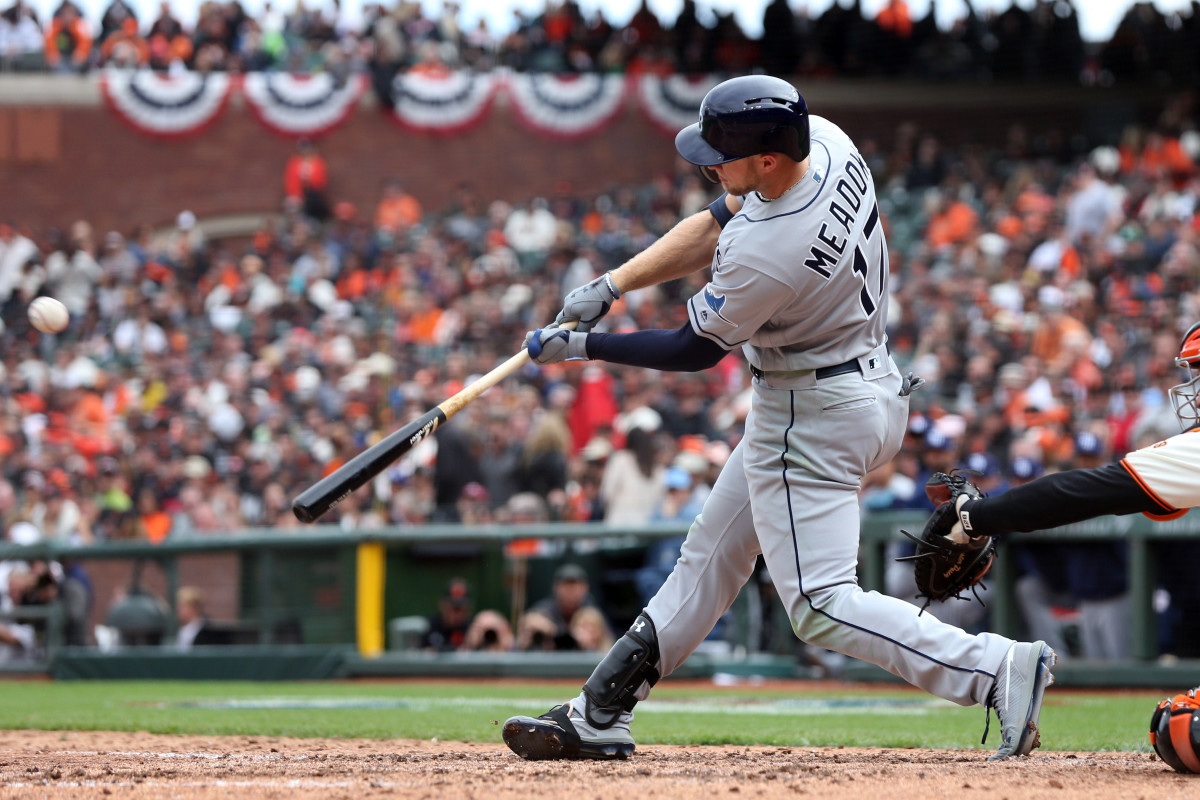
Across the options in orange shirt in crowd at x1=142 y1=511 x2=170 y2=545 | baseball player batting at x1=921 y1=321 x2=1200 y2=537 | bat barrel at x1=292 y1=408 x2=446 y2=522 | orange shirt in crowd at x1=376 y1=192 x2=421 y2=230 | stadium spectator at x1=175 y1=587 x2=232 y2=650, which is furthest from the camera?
orange shirt in crowd at x1=376 y1=192 x2=421 y2=230

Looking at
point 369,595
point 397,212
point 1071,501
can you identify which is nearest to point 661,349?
point 1071,501

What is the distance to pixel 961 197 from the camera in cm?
1416

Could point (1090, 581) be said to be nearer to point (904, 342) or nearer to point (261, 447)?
point (904, 342)

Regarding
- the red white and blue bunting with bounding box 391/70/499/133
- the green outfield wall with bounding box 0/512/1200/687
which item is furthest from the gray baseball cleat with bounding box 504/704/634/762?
the red white and blue bunting with bounding box 391/70/499/133

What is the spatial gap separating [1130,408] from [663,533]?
3.21 m

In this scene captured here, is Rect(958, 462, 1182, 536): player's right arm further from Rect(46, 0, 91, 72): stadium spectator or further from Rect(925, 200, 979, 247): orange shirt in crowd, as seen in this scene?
Rect(46, 0, 91, 72): stadium spectator

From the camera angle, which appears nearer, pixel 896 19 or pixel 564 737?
pixel 564 737

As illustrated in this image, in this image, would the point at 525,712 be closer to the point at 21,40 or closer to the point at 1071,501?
the point at 1071,501

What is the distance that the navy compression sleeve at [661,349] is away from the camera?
11.8 ft

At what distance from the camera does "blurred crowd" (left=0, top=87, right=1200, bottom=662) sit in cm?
961

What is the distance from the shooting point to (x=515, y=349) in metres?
14.1

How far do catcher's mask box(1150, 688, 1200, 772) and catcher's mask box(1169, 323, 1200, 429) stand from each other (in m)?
0.66

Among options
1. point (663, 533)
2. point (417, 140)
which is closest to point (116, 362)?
point (417, 140)

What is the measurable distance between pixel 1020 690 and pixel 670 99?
18.0m
